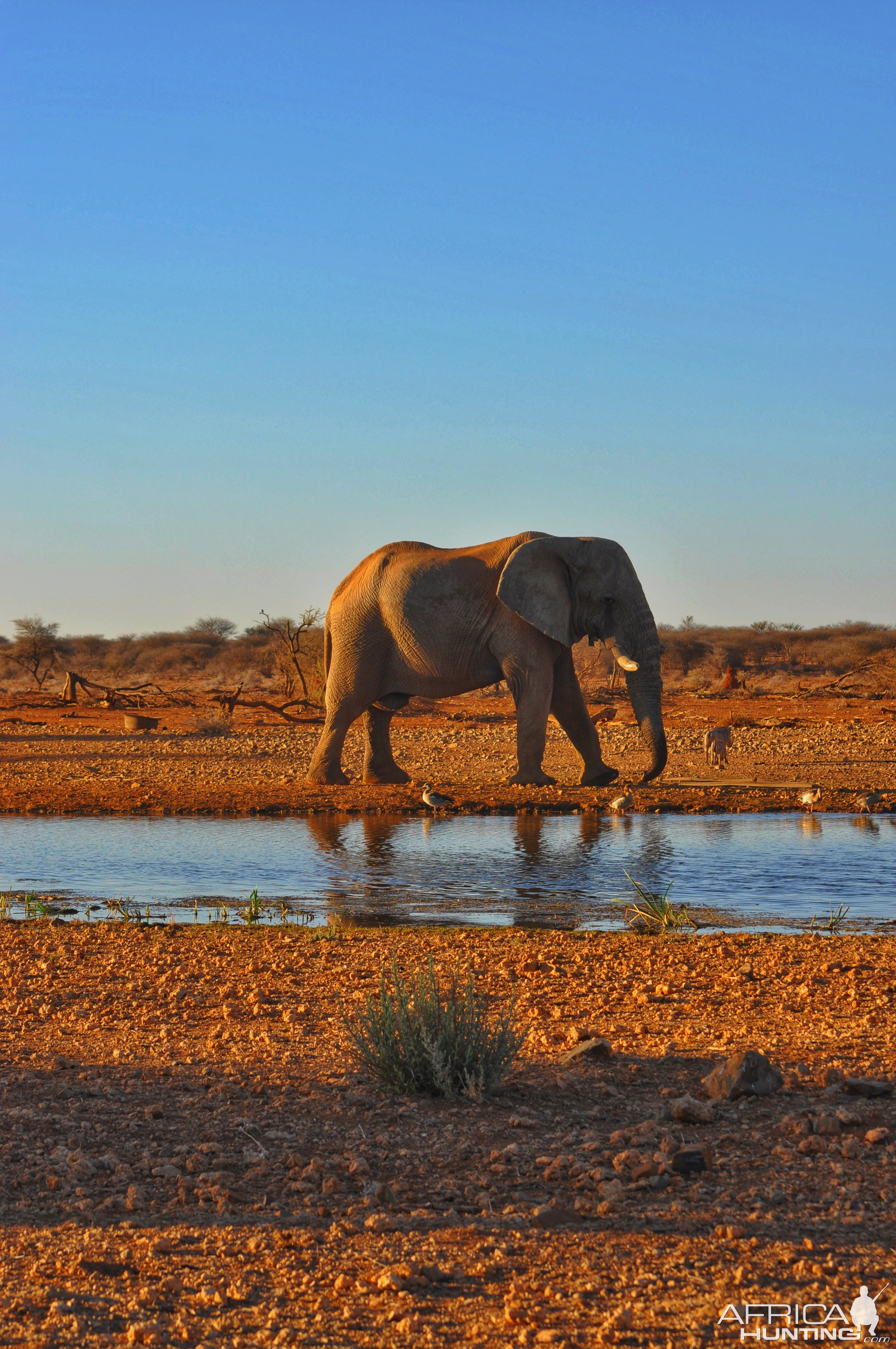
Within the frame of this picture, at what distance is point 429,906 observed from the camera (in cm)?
990

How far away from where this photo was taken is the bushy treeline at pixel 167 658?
4228cm

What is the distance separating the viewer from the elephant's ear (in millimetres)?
15797

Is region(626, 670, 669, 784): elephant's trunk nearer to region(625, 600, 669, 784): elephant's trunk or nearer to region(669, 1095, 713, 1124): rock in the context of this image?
region(625, 600, 669, 784): elephant's trunk

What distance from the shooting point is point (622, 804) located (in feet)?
48.0

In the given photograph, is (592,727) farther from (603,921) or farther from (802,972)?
(802,972)

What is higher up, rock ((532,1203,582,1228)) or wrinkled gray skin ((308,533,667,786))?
wrinkled gray skin ((308,533,667,786))

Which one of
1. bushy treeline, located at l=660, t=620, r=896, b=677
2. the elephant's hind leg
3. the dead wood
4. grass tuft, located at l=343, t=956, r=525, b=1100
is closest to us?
grass tuft, located at l=343, t=956, r=525, b=1100

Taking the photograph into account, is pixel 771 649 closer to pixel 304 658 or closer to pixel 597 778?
pixel 304 658

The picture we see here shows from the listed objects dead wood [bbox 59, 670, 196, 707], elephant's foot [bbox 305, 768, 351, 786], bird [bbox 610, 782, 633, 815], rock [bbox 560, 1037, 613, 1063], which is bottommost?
rock [bbox 560, 1037, 613, 1063]

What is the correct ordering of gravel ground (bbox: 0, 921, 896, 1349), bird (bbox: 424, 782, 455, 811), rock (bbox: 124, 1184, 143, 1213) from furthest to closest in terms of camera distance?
bird (bbox: 424, 782, 455, 811), rock (bbox: 124, 1184, 143, 1213), gravel ground (bbox: 0, 921, 896, 1349)

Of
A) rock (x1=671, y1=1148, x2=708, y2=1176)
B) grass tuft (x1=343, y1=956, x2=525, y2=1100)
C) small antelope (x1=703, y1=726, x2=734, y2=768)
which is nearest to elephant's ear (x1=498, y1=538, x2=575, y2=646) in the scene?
small antelope (x1=703, y1=726, x2=734, y2=768)

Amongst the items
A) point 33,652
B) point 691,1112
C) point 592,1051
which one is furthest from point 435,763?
point 33,652

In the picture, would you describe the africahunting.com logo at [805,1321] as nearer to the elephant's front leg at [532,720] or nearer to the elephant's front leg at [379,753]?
the elephant's front leg at [532,720]

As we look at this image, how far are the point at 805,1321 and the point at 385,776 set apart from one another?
47.5 ft
